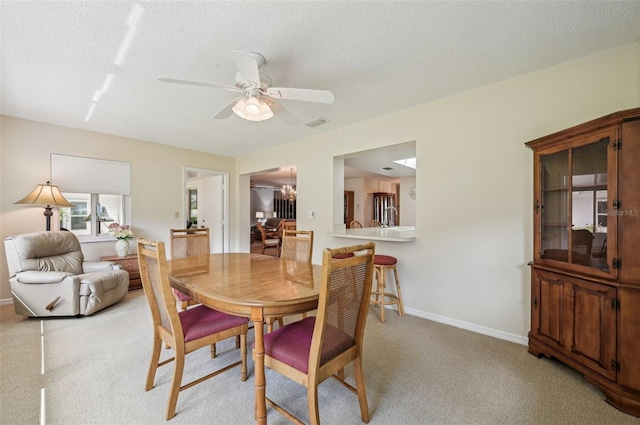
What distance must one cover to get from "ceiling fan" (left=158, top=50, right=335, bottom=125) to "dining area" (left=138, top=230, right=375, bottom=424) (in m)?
1.20

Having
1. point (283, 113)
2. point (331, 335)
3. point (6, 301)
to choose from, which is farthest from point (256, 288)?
point (6, 301)

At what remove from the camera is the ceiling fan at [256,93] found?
175cm

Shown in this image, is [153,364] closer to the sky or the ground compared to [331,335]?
closer to the ground

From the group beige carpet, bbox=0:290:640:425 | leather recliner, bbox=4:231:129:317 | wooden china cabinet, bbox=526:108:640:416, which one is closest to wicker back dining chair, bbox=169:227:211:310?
beige carpet, bbox=0:290:640:425

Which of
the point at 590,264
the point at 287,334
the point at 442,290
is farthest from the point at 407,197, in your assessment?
the point at 287,334

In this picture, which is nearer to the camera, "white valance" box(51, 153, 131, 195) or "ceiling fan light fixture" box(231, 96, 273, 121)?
"ceiling fan light fixture" box(231, 96, 273, 121)

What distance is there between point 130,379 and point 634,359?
325cm

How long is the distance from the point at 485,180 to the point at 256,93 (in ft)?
7.58

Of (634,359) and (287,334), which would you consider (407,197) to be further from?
(287,334)

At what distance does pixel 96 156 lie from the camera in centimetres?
409

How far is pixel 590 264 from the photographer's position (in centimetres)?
181

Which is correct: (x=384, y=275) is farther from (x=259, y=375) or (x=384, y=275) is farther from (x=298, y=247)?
(x=259, y=375)

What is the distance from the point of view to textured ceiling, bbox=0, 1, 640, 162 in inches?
64.5

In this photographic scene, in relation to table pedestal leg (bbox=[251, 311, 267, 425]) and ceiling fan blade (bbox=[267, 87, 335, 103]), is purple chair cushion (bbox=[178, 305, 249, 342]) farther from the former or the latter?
ceiling fan blade (bbox=[267, 87, 335, 103])
